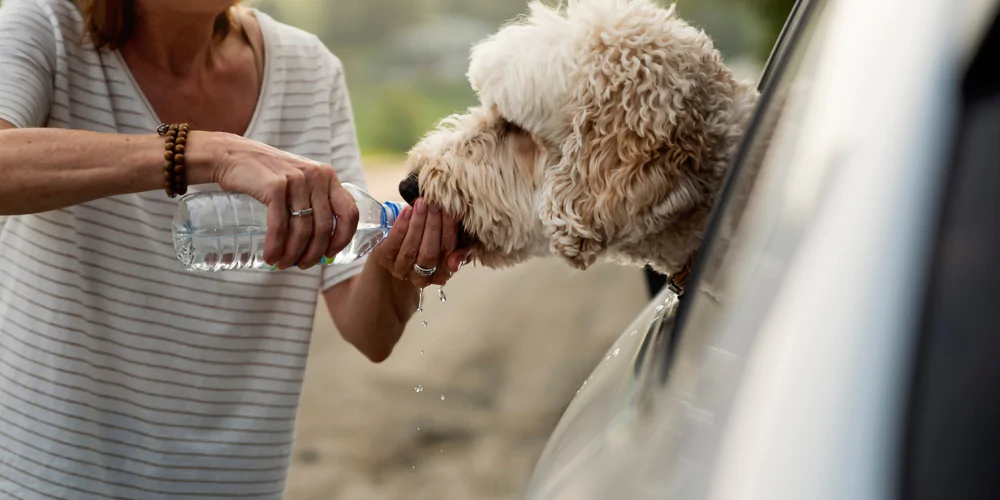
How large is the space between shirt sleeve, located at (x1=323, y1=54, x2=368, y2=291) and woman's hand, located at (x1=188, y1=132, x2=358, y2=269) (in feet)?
1.89

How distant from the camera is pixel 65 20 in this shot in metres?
1.71

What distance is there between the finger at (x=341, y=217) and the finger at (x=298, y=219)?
4 cm

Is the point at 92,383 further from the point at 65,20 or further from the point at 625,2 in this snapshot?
the point at 625,2

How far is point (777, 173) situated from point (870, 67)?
139mm

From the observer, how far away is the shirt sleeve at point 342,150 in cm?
201

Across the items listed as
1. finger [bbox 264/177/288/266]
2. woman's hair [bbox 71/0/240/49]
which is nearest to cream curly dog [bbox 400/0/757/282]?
finger [bbox 264/177/288/266]

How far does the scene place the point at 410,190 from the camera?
5.53 ft

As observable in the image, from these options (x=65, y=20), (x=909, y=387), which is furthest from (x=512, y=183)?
(x=909, y=387)

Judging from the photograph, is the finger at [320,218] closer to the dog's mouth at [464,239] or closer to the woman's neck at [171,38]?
the dog's mouth at [464,239]

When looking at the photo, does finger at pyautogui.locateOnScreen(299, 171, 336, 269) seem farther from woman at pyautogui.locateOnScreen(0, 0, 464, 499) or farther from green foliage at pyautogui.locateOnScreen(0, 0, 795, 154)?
green foliage at pyautogui.locateOnScreen(0, 0, 795, 154)

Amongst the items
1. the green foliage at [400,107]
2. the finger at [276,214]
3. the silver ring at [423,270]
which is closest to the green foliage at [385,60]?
the green foliage at [400,107]

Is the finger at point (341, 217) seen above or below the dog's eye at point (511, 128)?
below

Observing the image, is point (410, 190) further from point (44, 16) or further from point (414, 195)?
point (44, 16)

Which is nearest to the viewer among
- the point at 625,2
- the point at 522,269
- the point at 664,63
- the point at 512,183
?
the point at 664,63
